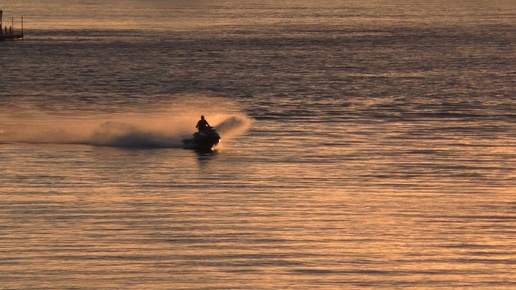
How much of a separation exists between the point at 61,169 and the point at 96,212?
1107cm

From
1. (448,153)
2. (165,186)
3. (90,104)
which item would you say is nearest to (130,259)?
(165,186)

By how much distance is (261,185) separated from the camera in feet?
176

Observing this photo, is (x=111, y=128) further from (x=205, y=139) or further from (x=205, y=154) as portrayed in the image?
(x=205, y=154)

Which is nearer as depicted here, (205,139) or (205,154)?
(205,154)


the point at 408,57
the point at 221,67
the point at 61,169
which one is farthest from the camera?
the point at 408,57

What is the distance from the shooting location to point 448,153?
63.2 metres

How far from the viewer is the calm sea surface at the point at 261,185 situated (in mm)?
38156

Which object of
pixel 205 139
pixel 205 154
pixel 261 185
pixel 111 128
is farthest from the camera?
pixel 111 128

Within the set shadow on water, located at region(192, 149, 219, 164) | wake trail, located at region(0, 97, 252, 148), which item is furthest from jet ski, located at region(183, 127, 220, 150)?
wake trail, located at region(0, 97, 252, 148)

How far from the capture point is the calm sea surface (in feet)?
125

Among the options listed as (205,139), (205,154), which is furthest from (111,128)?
(205,154)

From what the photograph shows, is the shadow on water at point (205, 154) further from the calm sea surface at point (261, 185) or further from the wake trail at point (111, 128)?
the wake trail at point (111, 128)

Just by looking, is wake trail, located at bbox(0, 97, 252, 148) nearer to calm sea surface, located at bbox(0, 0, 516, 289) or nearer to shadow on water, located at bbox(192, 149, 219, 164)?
calm sea surface, located at bbox(0, 0, 516, 289)

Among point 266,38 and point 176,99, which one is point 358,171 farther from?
point 266,38
